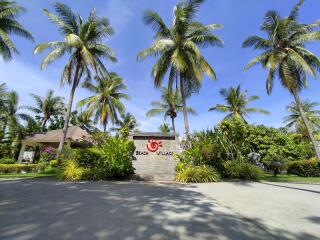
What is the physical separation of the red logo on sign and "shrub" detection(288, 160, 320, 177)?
13.8m

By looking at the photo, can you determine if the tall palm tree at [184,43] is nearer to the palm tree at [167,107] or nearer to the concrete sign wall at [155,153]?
the concrete sign wall at [155,153]

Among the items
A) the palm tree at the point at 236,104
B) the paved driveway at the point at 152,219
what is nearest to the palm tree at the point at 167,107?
the palm tree at the point at 236,104

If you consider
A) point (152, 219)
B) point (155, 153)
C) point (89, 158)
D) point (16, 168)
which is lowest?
point (152, 219)

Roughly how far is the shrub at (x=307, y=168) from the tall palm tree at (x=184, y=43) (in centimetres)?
1197

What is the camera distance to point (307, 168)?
60.7 feet

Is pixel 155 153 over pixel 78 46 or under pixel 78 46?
under

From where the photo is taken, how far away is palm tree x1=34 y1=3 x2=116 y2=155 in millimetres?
16406

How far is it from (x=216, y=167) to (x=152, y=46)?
8.92 metres

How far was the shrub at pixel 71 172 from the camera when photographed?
10.7 metres

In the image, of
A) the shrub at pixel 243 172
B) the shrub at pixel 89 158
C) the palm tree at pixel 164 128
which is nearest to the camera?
the shrub at pixel 89 158

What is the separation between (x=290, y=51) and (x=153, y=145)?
13673mm

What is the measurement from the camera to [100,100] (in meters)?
25.4

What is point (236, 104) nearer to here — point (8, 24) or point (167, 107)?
point (167, 107)

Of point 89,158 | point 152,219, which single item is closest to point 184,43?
point 89,158
